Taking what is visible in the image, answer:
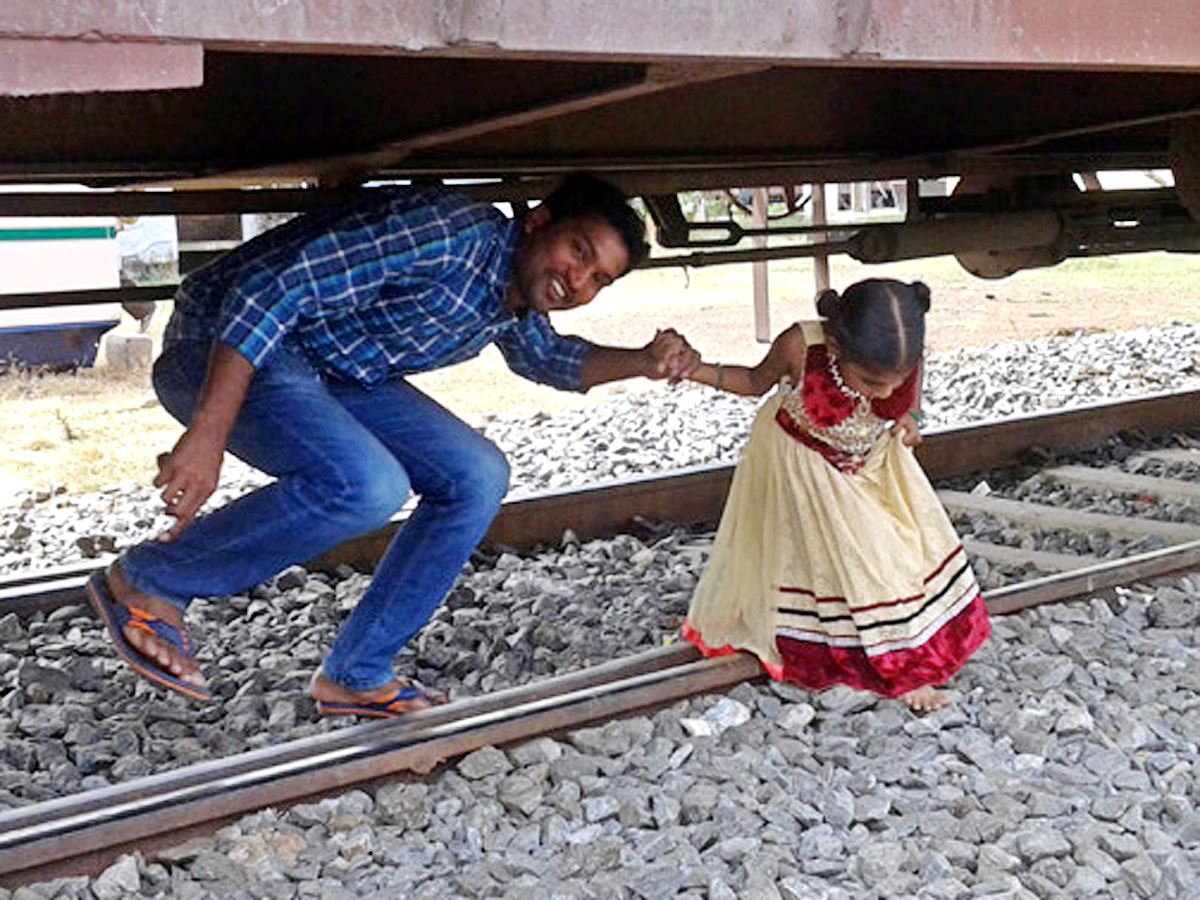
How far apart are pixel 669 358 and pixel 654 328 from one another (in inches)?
417

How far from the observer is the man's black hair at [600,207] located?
3.79m

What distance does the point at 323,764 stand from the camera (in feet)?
11.9

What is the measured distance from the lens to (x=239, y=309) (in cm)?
349

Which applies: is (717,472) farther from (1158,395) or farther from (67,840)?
(67,840)

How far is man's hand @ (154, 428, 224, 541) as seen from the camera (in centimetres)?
340

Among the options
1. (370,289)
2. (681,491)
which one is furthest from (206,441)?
(681,491)

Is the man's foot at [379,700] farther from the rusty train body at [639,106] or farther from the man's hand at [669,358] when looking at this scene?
the rusty train body at [639,106]

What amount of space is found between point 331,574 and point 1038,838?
2.90 m

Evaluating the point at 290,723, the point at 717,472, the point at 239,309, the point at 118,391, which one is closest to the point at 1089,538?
the point at 717,472

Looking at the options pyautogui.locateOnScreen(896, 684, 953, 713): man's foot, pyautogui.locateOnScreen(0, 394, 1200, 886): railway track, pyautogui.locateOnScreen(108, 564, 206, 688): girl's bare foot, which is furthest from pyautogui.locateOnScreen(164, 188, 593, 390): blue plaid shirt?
pyautogui.locateOnScreen(896, 684, 953, 713): man's foot

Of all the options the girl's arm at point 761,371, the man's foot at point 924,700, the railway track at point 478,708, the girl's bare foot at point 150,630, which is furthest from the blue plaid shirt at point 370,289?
the man's foot at point 924,700

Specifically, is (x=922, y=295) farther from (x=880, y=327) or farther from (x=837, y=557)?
(x=837, y=557)

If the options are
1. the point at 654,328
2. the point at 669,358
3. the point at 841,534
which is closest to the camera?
the point at 669,358

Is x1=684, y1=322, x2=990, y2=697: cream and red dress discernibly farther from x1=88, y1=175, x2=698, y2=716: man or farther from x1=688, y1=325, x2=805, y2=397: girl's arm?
x1=88, y1=175, x2=698, y2=716: man
